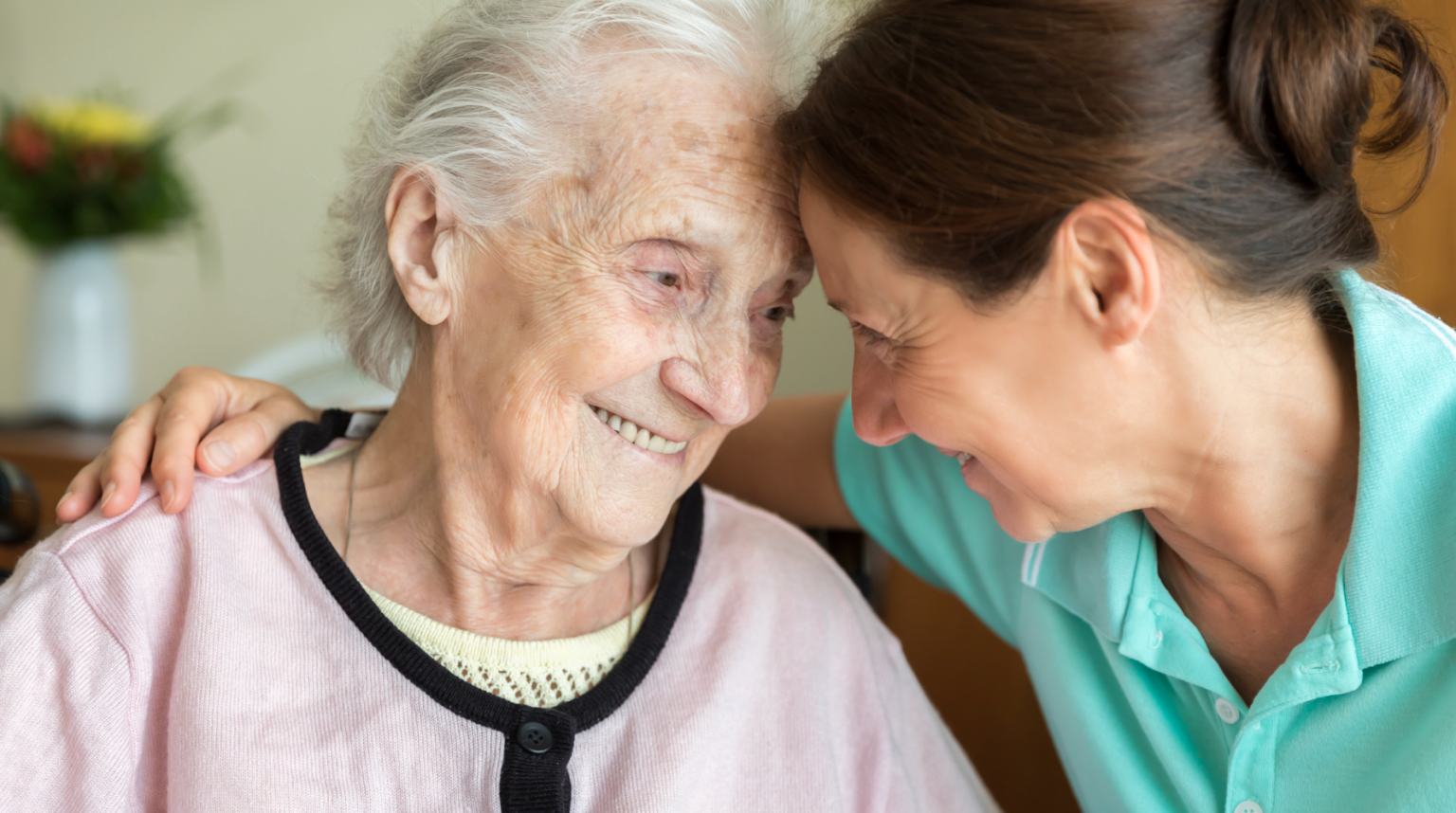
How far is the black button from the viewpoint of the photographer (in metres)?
1.03

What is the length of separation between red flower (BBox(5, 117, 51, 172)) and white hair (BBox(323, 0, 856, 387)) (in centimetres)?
169

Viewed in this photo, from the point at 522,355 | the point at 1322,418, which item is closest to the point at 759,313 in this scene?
the point at 522,355

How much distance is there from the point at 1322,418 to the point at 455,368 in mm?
882

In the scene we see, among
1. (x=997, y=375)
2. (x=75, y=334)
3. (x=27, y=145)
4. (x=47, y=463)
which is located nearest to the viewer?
(x=997, y=375)

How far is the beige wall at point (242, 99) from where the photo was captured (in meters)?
2.97

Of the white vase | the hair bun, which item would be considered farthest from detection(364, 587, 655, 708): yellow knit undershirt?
the white vase

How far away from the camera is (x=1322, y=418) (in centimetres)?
100

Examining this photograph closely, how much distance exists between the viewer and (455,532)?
3.77ft

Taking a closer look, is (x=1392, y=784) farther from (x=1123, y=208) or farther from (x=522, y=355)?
(x=522, y=355)

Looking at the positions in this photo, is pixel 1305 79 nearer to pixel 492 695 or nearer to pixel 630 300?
pixel 630 300

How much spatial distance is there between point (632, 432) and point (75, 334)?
6.71 feet

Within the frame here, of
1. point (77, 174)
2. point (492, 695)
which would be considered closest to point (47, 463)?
point (77, 174)

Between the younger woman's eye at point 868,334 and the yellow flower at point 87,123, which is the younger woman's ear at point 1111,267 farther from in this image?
the yellow flower at point 87,123

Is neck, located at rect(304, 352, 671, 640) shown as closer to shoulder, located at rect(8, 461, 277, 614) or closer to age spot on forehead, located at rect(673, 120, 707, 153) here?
shoulder, located at rect(8, 461, 277, 614)
